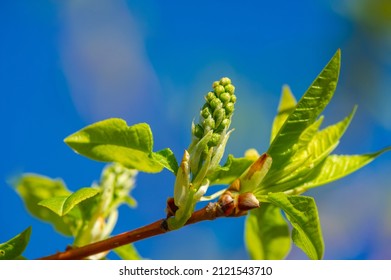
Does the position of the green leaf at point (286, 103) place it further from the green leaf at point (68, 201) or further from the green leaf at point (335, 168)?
the green leaf at point (68, 201)

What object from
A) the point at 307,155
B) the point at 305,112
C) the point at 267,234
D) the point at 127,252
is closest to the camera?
the point at 305,112

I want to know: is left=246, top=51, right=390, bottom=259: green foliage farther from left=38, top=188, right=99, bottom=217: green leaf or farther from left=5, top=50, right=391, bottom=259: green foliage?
left=38, top=188, right=99, bottom=217: green leaf

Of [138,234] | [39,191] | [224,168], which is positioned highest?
[39,191]

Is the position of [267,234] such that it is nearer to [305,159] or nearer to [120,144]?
[305,159]

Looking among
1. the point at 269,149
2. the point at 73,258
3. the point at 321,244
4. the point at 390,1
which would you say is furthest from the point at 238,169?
the point at 390,1

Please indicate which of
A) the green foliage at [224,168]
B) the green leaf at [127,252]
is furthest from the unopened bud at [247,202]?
the green leaf at [127,252]

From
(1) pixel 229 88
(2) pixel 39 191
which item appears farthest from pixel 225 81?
(2) pixel 39 191

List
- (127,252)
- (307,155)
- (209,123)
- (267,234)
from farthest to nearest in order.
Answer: (267,234) → (127,252) → (307,155) → (209,123)

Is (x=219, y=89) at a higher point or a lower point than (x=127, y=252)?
higher
